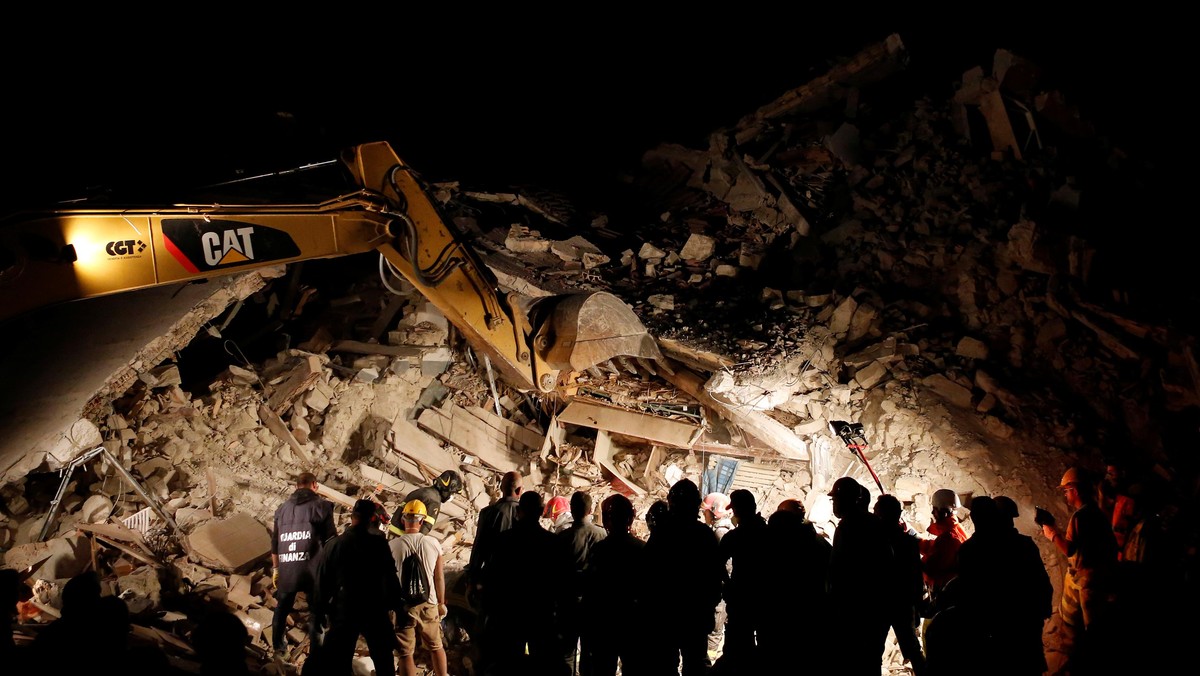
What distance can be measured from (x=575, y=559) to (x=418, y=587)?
124 cm

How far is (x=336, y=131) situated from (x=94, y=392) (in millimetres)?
10402

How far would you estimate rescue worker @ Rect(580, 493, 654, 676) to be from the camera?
3.96m

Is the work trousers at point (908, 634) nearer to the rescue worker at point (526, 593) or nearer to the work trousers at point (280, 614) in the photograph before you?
the rescue worker at point (526, 593)

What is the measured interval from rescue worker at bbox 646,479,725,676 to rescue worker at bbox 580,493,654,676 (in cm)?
10

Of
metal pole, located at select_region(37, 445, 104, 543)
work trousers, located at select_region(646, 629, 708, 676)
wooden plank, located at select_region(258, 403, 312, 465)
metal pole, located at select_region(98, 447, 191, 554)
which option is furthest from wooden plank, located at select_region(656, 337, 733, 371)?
metal pole, located at select_region(37, 445, 104, 543)

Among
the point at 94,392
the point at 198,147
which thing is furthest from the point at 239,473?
→ the point at 198,147

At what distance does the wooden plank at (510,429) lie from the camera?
8.34 metres

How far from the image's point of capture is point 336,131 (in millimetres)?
14609

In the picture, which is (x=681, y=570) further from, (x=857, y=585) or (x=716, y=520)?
(x=716, y=520)

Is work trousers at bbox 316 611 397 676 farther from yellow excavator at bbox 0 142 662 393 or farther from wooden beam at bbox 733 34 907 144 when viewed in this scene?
wooden beam at bbox 733 34 907 144

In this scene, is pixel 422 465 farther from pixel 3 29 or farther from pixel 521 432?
pixel 3 29

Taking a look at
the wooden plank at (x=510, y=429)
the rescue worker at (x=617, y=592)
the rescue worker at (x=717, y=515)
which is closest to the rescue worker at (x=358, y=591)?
the rescue worker at (x=617, y=592)

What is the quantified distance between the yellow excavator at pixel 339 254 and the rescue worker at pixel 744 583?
87.5 inches

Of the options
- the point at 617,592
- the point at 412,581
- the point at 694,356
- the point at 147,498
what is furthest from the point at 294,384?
the point at 617,592
